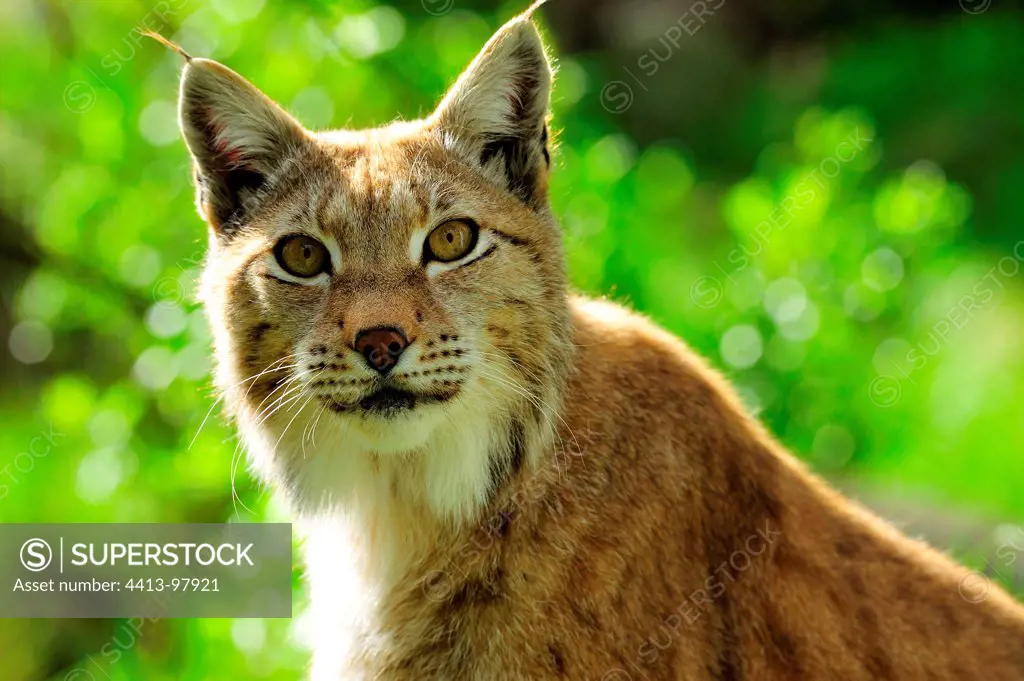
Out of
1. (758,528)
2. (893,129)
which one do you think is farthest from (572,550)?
(893,129)

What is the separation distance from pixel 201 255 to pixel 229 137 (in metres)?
2.32

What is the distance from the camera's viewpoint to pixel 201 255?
6414 millimetres

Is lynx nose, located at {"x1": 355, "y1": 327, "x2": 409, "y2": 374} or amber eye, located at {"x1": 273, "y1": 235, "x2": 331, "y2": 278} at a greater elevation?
amber eye, located at {"x1": 273, "y1": 235, "x2": 331, "y2": 278}

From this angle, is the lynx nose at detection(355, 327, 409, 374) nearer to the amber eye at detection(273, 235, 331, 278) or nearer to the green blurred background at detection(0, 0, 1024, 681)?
the amber eye at detection(273, 235, 331, 278)

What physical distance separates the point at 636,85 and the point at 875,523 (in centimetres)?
946

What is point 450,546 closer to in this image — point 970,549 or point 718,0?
point 970,549

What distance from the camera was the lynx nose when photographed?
3520 millimetres

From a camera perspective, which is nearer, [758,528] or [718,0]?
[758,528]

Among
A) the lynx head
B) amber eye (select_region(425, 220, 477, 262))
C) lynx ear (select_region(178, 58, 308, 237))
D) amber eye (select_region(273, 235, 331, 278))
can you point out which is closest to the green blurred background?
lynx ear (select_region(178, 58, 308, 237))

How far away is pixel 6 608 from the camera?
25.4ft

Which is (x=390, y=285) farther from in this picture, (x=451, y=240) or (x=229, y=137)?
(x=229, y=137)

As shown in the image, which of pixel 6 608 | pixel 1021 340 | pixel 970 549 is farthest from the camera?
pixel 1021 340

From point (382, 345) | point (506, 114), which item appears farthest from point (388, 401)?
point (506, 114)

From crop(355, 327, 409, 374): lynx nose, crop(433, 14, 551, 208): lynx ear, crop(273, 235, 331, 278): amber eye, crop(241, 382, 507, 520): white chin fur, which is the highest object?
crop(433, 14, 551, 208): lynx ear
